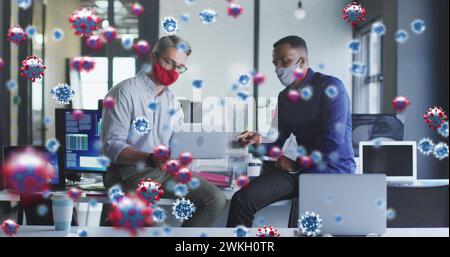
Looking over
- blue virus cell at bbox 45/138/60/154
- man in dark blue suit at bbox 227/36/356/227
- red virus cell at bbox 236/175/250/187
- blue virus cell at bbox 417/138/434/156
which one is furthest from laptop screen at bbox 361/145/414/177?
blue virus cell at bbox 45/138/60/154

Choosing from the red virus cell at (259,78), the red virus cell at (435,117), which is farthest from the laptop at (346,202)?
the red virus cell at (259,78)

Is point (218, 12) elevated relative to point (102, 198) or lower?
elevated

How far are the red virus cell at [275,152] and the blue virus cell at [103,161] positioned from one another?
0.73 m

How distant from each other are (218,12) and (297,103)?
12.1 ft

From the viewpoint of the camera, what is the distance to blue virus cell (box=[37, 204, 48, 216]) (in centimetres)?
238

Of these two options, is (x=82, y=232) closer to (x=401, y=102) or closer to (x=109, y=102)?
(x=109, y=102)

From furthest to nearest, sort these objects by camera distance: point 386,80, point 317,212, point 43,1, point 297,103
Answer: point 43,1 → point 386,80 → point 297,103 → point 317,212

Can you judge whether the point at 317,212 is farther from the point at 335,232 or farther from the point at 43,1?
the point at 43,1

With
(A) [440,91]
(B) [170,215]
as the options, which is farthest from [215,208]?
(A) [440,91]

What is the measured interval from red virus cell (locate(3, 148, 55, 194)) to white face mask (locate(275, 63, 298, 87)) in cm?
115

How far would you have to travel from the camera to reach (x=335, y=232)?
1416 millimetres

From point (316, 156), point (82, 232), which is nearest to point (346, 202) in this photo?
point (82, 232)

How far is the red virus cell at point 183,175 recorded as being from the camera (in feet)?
8.02

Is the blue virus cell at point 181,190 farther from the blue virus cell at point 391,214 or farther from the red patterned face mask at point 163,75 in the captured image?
the blue virus cell at point 391,214
